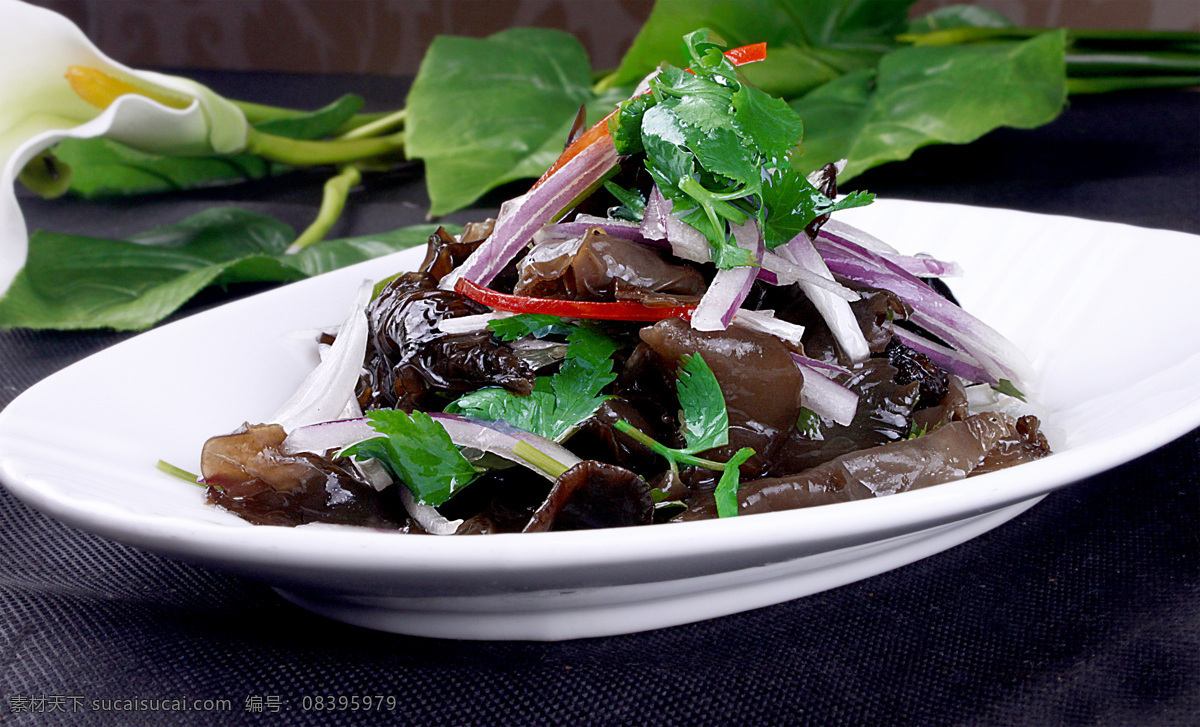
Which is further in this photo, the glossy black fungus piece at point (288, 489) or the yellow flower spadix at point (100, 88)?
the yellow flower spadix at point (100, 88)

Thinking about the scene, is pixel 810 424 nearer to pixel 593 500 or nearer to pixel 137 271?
pixel 593 500

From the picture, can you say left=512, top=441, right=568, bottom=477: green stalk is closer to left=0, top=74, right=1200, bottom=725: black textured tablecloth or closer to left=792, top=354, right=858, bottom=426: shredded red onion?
left=0, top=74, right=1200, bottom=725: black textured tablecloth

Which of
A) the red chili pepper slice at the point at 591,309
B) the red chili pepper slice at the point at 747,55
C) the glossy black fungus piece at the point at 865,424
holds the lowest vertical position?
the glossy black fungus piece at the point at 865,424

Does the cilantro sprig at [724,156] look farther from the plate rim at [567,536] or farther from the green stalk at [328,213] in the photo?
the green stalk at [328,213]

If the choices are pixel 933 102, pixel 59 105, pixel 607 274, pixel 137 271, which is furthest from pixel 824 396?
pixel 59 105

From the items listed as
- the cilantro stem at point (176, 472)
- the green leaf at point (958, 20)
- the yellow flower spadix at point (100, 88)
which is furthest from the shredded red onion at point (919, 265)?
the green leaf at point (958, 20)

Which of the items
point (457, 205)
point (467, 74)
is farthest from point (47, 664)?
point (467, 74)

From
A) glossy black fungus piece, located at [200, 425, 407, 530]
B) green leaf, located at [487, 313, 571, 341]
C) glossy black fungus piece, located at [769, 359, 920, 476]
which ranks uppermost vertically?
green leaf, located at [487, 313, 571, 341]

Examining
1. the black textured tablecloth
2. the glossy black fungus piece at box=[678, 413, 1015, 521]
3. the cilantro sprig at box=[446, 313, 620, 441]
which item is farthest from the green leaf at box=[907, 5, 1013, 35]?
the cilantro sprig at box=[446, 313, 620, 441]
